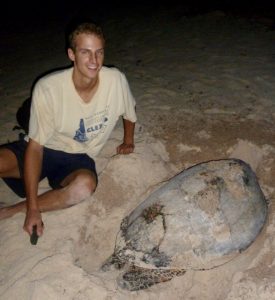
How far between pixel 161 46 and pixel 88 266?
374 cm

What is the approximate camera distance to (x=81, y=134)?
7.16 feet

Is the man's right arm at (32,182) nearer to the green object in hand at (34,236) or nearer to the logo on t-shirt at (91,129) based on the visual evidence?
the green object in hand at (34,236)

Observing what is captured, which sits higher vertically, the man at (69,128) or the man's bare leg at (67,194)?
the man at (69,128)

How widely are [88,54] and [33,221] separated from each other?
105 cm

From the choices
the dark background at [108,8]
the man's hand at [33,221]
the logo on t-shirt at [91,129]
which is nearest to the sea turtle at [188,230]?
the man's hand at [33,221]

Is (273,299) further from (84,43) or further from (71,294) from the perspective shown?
(84,43)

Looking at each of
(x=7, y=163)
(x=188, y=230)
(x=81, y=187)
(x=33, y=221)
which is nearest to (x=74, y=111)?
(x=81, y=187)

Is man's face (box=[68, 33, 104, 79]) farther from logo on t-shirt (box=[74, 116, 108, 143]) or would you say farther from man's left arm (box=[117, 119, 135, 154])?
man's left arm (box=[117, 119, 135, 154])

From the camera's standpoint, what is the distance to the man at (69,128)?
6.43 feet

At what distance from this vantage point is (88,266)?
6.53ft

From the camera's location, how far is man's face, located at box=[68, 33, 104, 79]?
6.27 feet

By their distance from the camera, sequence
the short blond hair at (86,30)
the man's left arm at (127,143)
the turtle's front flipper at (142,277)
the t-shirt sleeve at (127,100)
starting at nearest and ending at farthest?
the turtle's front flipper at (142,277) < the short blond hair at (86,30) < the t-shirt sleeve at (127,100) < the man's left arm at (127,143)

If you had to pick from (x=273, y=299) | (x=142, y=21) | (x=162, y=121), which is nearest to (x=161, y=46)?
(x=142, y=21)

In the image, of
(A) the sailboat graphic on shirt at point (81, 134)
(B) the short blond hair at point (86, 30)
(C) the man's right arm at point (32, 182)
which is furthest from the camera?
(A) the sailboat graphic on shirt at point (81, 134)
